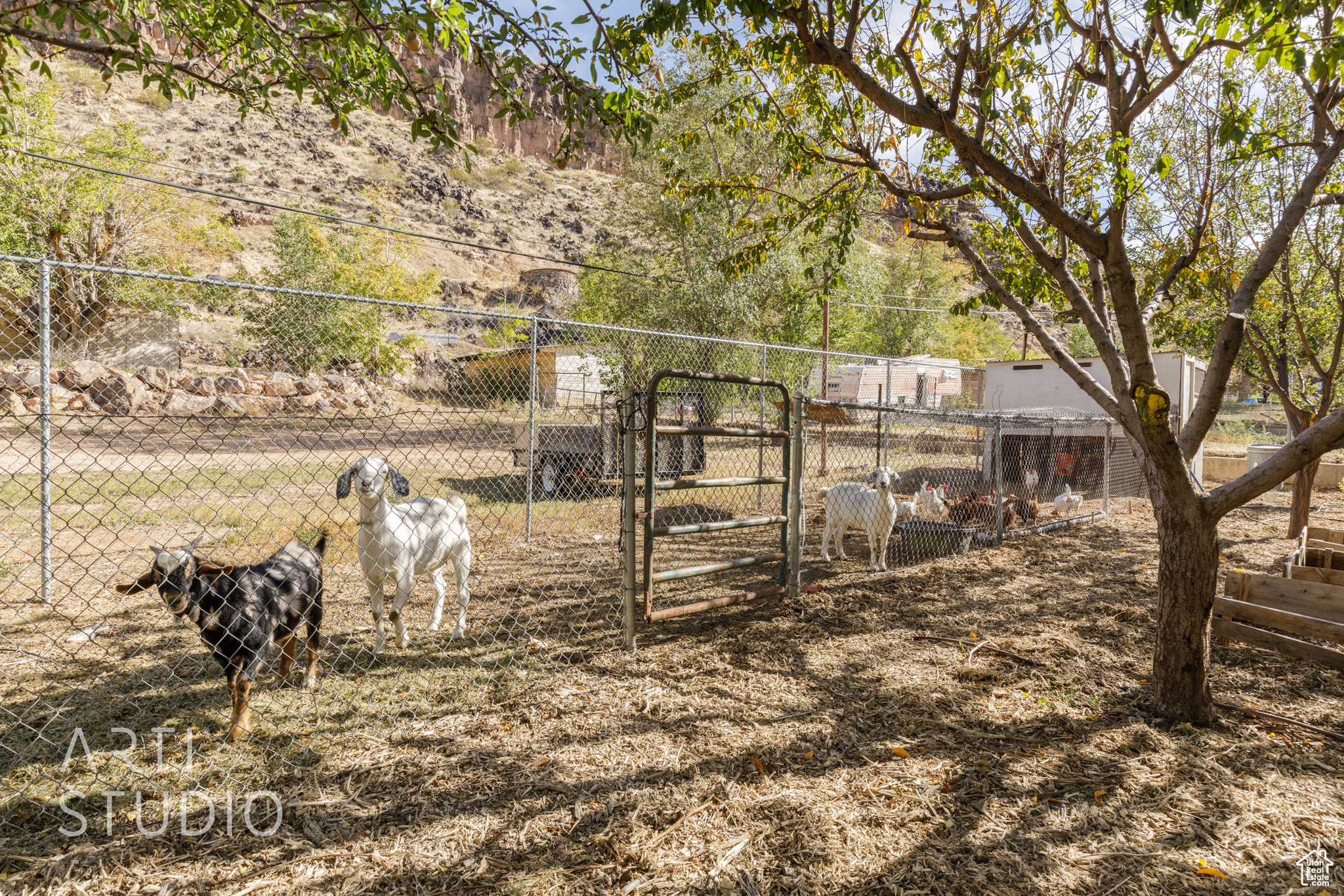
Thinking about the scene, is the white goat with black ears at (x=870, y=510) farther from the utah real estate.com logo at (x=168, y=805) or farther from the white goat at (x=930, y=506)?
the utah real estate.com logo at (x=168, y=805)

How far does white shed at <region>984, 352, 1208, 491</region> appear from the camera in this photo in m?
12.7

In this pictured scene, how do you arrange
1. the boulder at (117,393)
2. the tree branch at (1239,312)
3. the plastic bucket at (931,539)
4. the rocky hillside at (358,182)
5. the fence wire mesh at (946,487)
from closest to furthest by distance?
the tree branch at (1239,312)
the fence wire mesh at (946,487)
the plastic bucket at (931,539)
the boulder at (117,393)
the rocky hillside at (358,182)

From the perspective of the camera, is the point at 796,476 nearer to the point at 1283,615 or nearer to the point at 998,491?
the point at 1283,615

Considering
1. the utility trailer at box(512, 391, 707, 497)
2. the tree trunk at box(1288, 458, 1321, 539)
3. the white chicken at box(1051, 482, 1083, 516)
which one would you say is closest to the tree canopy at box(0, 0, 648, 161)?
the utility trailer at box(512, 391, 707, 497)

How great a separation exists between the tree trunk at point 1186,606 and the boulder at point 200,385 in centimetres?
2015

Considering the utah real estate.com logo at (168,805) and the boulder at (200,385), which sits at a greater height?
the boulder at (200,385)

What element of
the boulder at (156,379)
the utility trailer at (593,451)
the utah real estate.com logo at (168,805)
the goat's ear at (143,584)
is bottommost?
the utah real estate.com logo at (168,805)

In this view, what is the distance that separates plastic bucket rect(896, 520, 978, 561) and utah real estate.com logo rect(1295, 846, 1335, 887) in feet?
16.5

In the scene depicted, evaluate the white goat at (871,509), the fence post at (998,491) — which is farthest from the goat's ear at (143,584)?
the fence post at (998,491)

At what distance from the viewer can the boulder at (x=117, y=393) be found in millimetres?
→ 14172

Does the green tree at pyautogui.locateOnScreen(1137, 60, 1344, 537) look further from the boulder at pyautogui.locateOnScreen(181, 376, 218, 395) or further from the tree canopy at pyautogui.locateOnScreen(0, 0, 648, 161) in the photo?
the boulder at pyautogui.locateOnScreen(181, 376, 218, 395)

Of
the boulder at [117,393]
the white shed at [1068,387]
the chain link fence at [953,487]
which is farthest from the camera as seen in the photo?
the boulder at [117,393]

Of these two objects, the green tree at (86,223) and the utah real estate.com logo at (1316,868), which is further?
the green tree at (86,223)

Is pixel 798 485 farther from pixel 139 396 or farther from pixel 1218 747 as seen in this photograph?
pixel 139 396
